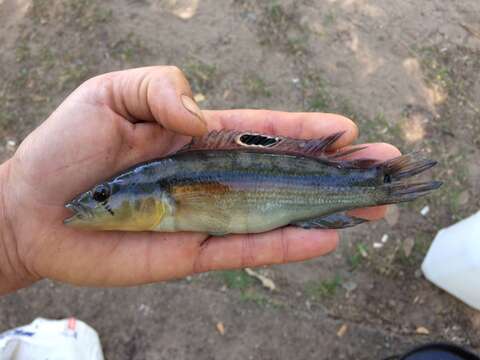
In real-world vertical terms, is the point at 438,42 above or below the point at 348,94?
above

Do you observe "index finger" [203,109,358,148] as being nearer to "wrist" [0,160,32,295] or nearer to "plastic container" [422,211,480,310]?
"plastic container" [422,211,480,310]

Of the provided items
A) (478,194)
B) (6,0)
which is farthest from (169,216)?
(6,0)

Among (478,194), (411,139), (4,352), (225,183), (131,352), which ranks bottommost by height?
(131,352)

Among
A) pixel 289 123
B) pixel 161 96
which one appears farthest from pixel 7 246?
pixel 289 123

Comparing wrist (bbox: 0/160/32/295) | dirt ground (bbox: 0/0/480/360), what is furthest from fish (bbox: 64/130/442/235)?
dirt ground (bbox: 0/0/480/360)

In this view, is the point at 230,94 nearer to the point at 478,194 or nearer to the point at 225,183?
the point at 225,183

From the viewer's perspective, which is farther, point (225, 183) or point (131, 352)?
point (131, 352)
